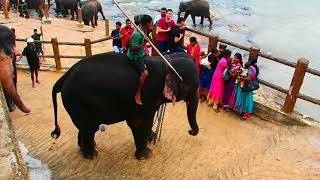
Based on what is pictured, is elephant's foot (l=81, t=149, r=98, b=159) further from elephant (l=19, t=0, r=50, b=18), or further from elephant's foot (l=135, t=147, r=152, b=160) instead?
elephant (l=19, t=0, r=50, b=18)

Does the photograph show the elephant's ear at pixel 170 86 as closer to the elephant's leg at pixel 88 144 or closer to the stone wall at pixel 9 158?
the elephant's leg at pixel 88 144

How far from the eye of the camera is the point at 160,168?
5906mm

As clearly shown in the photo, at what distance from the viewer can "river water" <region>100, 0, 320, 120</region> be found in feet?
40.4

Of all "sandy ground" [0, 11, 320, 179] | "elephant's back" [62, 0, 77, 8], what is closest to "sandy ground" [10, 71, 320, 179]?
"sandy ground" [0, 11, 320, 179]

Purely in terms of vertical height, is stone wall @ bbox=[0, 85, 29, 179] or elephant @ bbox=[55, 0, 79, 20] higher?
stone wall @ bbox=[0, 85, 29, 179]

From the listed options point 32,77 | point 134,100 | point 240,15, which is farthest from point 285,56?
point 134,100

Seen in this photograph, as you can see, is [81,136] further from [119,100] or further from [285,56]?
[285,56]

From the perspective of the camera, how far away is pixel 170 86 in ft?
18.6

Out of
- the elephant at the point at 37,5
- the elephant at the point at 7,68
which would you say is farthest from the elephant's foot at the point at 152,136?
the elephant at the point at 37,5

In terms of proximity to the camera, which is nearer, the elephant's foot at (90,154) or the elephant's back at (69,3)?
the elephant's foot at (90,154)

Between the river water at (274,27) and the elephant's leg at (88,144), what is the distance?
6048mm

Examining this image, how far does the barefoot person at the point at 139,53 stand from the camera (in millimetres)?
5324

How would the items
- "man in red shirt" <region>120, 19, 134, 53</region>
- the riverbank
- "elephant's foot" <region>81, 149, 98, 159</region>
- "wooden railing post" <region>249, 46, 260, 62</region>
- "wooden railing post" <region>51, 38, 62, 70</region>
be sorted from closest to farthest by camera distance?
1. "elephant's foot" <region>81, 149, 98, 159</region>
2. "wooden railing post" <region>249, 46, 260, 62</region>
3. "man in red shirt" <region>120, 19, 134, 53</region>
4. "wooden railing post" <region>51, 38, 62, 70</region>
5. the riverbank

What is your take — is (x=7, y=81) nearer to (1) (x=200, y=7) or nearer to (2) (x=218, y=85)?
(2) (x=218, y=85)
